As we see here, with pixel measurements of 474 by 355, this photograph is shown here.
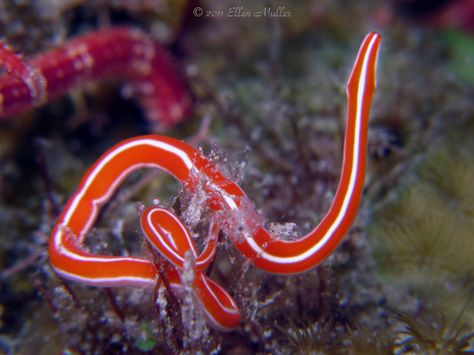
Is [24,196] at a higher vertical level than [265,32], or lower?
lower

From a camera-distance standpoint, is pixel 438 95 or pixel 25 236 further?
pixel 438 95

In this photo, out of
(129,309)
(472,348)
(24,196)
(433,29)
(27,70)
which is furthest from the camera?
(433,29)

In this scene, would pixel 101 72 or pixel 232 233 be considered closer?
pixel 232 233

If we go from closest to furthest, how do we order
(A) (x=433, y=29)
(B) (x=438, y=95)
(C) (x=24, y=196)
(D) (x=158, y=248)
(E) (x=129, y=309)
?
(D) (x=158, y=248)
(E) (x=129, y=309)
(C) (x=24, y=196)
(B) (x=438, y=95)
(A) (x=433, y=29)

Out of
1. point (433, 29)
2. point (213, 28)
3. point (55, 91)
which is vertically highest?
point (433, 29)

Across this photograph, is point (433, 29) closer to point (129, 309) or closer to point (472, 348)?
point (472, 348)

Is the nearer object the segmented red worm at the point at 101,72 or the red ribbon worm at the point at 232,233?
the red ribbon worm at the point at 232,233

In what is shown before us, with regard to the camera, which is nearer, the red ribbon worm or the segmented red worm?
the red ribbon worm

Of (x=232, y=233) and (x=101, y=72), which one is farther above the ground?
(x=232, y=233)

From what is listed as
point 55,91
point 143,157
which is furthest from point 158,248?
point 55,91

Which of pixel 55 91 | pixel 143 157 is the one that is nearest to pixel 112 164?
pixel 143 157
